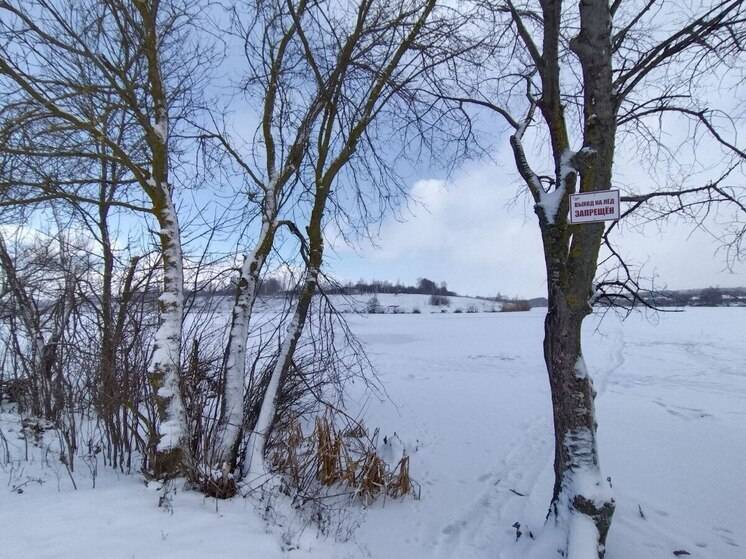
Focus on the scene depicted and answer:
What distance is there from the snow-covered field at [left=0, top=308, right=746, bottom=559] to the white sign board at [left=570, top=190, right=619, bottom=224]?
158 cm

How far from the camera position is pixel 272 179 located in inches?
184

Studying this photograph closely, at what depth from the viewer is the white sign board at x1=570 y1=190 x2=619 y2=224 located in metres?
3.00

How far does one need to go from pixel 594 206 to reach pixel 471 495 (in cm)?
351

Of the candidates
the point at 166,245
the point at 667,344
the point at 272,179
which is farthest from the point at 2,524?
the point at 667,344

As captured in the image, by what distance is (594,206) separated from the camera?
3.07m

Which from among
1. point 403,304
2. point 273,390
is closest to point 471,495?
point 273,390

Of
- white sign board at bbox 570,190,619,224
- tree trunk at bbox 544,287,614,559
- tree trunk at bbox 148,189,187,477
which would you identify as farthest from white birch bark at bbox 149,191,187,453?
white sign board at bbox 570,190,619,224

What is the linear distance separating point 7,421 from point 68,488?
11.0 feet

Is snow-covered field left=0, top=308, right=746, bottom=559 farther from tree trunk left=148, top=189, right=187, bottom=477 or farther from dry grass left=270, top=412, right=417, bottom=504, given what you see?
tree trunk left=148, top=189, right=187, bottom=477

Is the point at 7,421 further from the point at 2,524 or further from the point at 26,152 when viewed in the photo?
the point at 26,152

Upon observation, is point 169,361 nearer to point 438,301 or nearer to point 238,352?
point 238,352

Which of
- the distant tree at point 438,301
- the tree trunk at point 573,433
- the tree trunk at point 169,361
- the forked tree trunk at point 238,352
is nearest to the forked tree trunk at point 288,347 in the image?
the forked tree trunk at point 238,352

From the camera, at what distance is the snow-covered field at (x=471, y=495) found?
2861 mm

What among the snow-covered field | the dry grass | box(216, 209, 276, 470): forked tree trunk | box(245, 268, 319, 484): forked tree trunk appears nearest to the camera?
the snow-covered field
